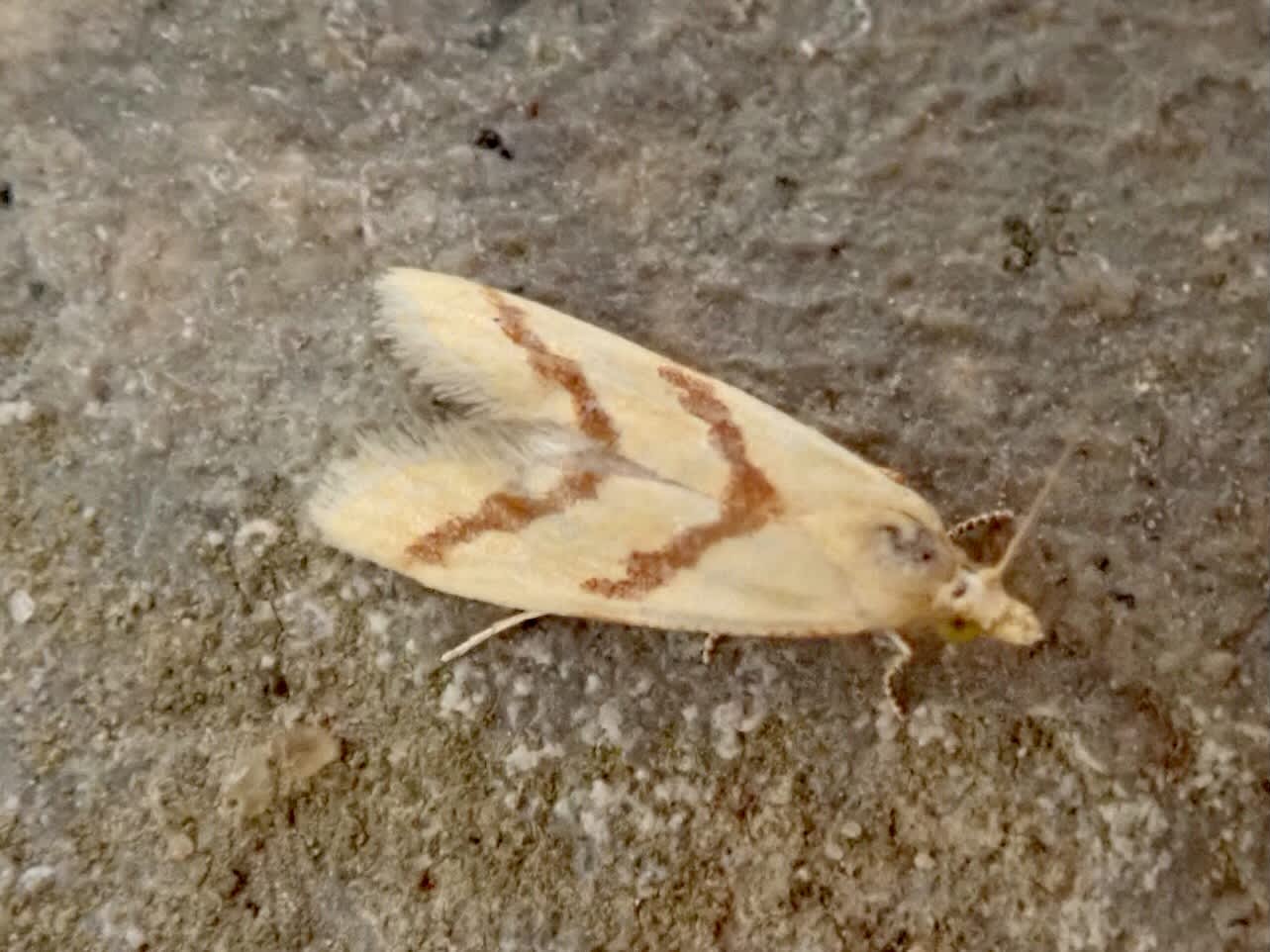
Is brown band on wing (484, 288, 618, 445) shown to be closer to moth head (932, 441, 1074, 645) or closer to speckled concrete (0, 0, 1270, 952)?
speckled concrete (0, 0, 1270, 952)

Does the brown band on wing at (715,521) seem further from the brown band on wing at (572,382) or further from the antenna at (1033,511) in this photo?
the antenna at (1033,511)

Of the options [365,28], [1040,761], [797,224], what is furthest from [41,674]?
[1040,761]

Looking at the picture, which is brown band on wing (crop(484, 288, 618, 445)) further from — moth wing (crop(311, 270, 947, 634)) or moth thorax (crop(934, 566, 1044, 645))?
moth thorax (crop(934, 566, 1044, 645))

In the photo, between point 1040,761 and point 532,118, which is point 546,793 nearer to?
point 1040,761

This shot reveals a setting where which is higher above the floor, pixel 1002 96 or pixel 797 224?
pixel 1002 96

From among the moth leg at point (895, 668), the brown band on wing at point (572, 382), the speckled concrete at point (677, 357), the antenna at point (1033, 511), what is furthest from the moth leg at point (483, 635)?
the antenna at point (1033, 511)

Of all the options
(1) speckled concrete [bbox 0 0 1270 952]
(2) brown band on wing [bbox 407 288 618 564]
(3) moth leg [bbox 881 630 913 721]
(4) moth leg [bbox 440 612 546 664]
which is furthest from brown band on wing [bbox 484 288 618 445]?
(3) moth leg [bbox 881 630 913 721]

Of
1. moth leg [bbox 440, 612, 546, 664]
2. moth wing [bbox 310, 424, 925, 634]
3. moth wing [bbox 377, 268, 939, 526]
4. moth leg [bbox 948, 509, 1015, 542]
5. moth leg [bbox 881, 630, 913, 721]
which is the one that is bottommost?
moth leg [bbox 440, 612, 546, 664]

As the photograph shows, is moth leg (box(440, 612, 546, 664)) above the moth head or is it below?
below

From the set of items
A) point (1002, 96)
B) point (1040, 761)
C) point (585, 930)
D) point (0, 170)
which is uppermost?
point (1002, 96)
